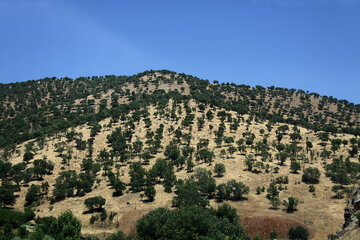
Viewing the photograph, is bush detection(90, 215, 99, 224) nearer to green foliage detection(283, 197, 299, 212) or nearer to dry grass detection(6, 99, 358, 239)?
dry grass detection(6, 99, 358, 239)

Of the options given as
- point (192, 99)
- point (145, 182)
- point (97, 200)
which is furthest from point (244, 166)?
point (192, 99)

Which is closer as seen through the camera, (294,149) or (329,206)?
(329,206)

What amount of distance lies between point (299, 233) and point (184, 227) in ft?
98.0

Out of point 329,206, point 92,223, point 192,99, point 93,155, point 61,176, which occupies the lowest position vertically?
Result: point 92,223

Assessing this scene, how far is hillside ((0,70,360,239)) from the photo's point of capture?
72.2 metres

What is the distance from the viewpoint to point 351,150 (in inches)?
4267

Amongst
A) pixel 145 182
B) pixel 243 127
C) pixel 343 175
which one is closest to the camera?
pixel 343 175

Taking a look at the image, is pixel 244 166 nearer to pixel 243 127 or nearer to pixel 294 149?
pixel 294 149

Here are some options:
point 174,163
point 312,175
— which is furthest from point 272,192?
point 174,163

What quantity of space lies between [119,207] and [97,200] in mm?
7252

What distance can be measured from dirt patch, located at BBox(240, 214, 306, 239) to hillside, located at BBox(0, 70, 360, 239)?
0.25m

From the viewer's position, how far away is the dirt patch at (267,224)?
60.0 m

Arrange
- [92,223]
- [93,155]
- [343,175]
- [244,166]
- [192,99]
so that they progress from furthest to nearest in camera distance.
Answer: [192,99] → [93,155] → [244,166] → [343,175] → [92,223]

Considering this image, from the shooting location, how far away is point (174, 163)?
109875 millimetres
